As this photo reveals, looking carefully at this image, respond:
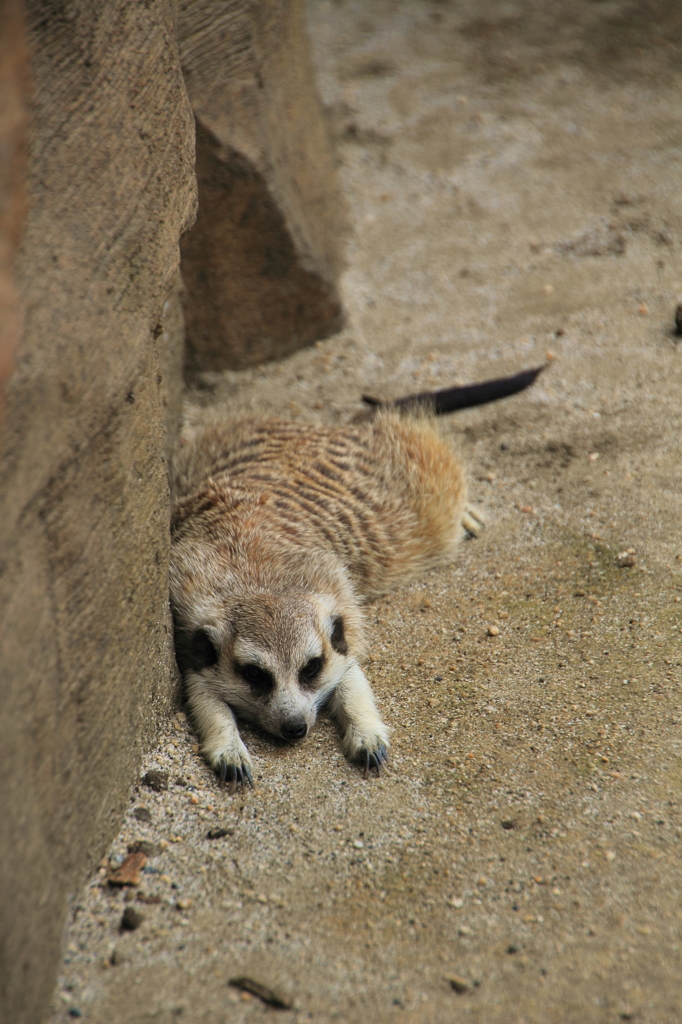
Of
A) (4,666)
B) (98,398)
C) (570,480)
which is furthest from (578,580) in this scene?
(4,666)

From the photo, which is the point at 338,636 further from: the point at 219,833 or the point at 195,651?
the point at 219,833

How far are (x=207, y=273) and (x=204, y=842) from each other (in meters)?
2.27

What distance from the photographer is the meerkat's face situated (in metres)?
2.16

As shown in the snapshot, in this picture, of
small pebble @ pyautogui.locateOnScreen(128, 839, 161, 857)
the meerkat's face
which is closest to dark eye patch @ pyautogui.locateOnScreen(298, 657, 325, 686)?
the meerkat's face

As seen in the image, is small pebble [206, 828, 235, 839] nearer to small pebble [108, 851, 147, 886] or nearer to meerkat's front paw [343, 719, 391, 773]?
small pebble [108, 851, 147, 886]

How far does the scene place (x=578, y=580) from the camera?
8.54 feet

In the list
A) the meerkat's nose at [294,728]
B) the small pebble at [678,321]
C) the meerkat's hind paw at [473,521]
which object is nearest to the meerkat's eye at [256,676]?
the meerkat's nose at [294,728]

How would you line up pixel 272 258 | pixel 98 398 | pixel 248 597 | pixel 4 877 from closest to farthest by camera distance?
pixel 4 877, pixel 98 398, pixel 248 597, pixel 272 258

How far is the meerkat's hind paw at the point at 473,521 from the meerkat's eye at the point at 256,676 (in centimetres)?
102

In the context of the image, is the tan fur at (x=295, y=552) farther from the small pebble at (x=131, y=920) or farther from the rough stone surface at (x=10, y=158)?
the rough stone surface at (x=10, y=158)

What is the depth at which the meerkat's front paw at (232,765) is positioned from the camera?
2.05 m

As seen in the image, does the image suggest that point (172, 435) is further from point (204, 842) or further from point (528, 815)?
point (528, 815)

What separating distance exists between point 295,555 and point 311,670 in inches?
13.6

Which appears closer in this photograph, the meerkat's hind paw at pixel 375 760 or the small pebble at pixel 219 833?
the small pebble at pixel 219 833
